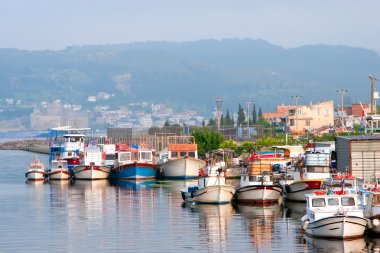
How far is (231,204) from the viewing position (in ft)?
193

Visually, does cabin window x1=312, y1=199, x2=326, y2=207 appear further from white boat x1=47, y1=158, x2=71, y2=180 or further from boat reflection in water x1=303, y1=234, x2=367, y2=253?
white boat x1=47, y1=158, x2=71, y2=180

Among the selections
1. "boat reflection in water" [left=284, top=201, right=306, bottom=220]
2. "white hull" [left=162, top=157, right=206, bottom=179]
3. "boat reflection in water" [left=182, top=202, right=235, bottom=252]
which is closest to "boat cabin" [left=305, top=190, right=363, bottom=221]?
"boat reflection in water" [left=182, top=202, right=235, bottom=252]

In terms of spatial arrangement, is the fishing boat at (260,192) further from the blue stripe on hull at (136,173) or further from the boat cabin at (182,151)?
the boat cabin at (182,151)

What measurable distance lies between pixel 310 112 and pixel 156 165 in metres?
80.1

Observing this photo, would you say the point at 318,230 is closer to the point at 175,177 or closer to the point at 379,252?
the point at 379,252

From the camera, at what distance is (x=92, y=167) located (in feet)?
289

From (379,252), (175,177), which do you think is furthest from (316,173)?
(175,177)

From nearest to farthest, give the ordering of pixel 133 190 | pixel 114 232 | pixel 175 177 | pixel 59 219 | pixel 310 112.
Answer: pixel 114 232 → pixel 59 219 → pixel 133 190 → pixel 175 177 → pixel 310 112

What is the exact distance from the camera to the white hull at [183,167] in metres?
86.8

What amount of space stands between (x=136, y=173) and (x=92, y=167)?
453 cm

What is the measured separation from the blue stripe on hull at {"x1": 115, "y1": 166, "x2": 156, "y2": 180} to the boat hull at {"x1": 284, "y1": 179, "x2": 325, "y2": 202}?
2767 cm

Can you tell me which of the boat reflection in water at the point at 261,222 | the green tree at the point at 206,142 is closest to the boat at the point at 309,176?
the boat reflection in water at the point at 261,222

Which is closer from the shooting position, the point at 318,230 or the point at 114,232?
the point at 318,230

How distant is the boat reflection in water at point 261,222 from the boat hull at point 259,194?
1.26 feet
